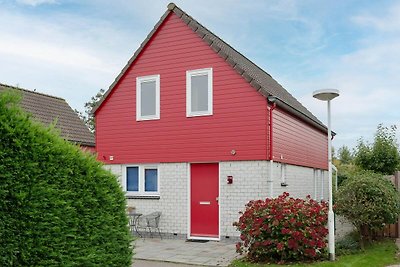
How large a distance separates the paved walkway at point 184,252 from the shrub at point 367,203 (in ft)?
10.5

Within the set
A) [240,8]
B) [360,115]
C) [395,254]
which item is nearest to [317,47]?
[240,8]

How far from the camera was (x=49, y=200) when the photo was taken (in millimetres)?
5168

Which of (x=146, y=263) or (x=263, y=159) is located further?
(x=263, y=159)

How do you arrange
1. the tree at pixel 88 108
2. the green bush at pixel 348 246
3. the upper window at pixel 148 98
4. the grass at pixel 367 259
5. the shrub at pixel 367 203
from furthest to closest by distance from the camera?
the tree at pixel 88 108, the upper window at pixel 148 98, the shrub at pixel 367 203, the green bush at pixel 348 246, the grass at pixel 367 259

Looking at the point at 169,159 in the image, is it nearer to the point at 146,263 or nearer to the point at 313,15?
the point at 146,263

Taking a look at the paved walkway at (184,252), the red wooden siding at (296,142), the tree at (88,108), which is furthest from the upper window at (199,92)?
the tree at (88,108)

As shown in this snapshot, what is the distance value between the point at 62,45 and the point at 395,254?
39.1ft

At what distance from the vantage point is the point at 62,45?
14.5m

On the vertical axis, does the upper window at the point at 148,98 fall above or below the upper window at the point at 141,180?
above

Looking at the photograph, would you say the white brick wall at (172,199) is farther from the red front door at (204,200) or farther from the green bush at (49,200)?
the green bush at (49,200)

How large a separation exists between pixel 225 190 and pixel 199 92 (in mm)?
3285

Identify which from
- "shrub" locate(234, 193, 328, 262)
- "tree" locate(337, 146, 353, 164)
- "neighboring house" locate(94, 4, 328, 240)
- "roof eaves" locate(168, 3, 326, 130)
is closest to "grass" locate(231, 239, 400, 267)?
"shrub" locate(234, 193, 328, 262)

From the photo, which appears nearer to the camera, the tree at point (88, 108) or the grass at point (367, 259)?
the grass at point (367, 259)

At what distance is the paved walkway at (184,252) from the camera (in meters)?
10.1
